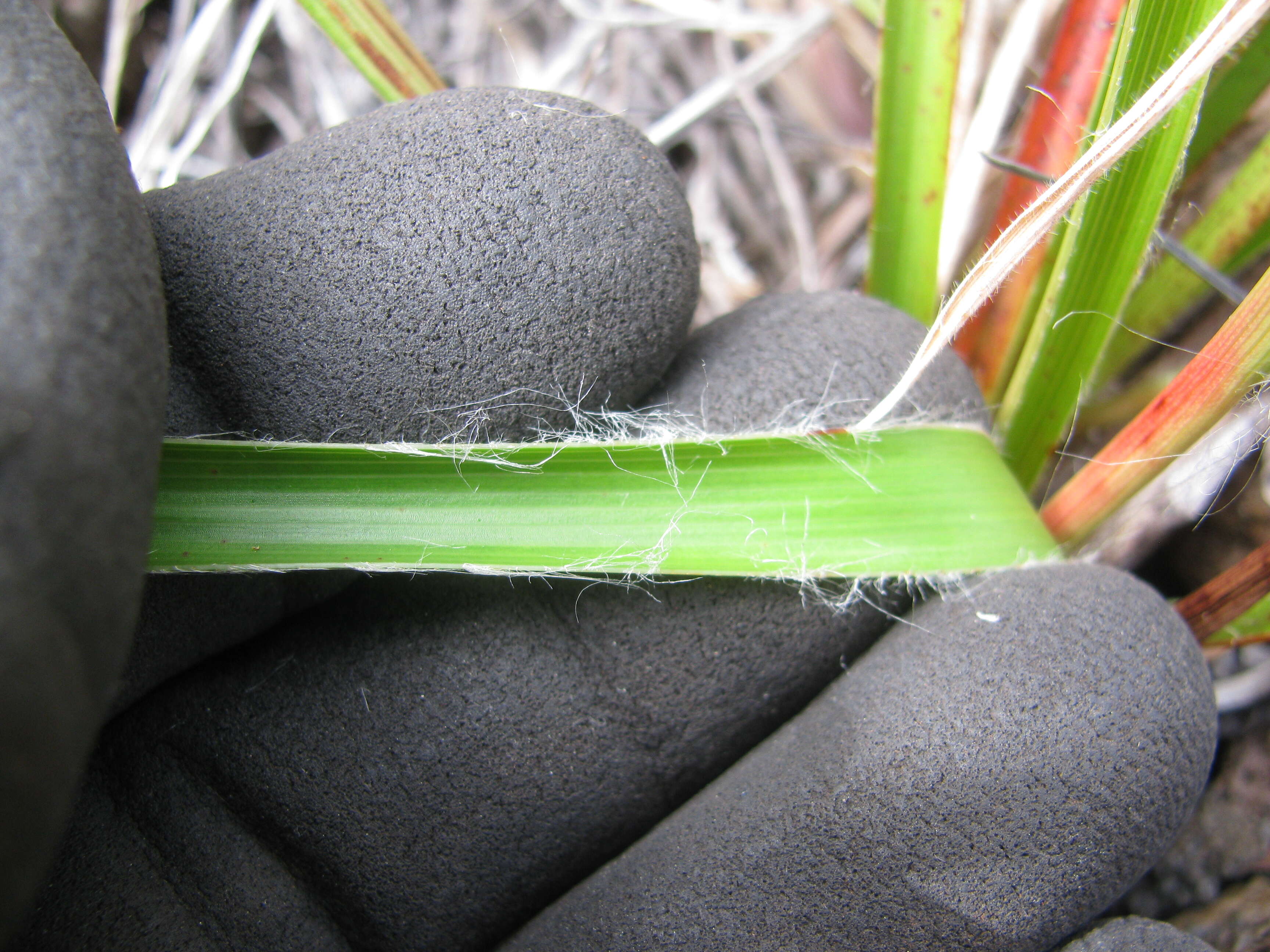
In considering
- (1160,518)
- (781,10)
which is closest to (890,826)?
(1160,518)

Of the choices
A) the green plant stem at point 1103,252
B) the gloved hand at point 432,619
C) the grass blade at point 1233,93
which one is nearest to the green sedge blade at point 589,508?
the gloved hand at point 432,619

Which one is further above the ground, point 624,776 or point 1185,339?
point 1185,339

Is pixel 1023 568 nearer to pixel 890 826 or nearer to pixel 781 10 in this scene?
pixel 890 826

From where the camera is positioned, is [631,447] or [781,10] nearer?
[631,447]

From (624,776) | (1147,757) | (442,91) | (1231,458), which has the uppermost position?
(442,91)

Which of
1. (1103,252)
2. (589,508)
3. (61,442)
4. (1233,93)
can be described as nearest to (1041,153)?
(1233,93)

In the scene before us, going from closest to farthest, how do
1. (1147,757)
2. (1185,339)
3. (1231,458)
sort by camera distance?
(1147,757)
(1231,458)
(1185,339)

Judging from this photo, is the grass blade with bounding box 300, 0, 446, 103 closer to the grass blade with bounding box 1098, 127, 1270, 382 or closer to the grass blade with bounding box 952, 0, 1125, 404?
the grass blade with bounding box 952, 0, 1125, 404
